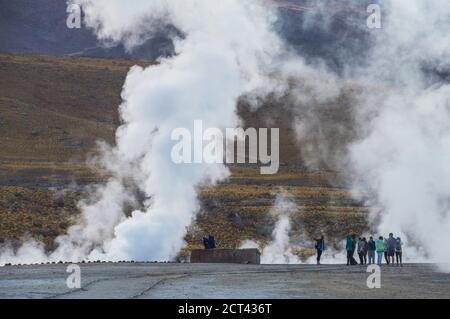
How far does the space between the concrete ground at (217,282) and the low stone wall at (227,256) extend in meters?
4.56

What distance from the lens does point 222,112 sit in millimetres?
72750

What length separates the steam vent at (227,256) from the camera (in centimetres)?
4250

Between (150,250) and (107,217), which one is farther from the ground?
(107,217)

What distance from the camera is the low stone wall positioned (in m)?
42.5
